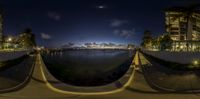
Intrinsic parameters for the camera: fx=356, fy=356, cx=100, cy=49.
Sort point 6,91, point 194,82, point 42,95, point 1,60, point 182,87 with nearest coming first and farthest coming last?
point 42,95 → point 6,91 → point 182,87 → point 194,82 → point 1,60

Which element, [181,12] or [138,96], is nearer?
[138,96]

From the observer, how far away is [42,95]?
26094 mm

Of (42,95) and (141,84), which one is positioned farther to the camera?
(141,84)

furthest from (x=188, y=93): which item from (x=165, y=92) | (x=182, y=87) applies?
(x=182, y=87)

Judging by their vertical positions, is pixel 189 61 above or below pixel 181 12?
below

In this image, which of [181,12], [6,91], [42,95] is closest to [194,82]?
[42,95]

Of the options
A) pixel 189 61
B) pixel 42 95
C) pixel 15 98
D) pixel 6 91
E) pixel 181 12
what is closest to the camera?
pixel 15 98

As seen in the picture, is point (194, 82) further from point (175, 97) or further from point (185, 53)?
point (185, 53)

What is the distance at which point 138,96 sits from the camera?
25203 millimetres

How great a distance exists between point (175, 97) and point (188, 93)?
2.47 m

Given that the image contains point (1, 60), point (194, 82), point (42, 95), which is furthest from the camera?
point (1, 60)

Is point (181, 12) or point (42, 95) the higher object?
point (181, 12)

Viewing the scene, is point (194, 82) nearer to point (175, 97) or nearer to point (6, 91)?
point (175, 97)

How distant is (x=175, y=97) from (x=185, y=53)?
3631 centimetres
